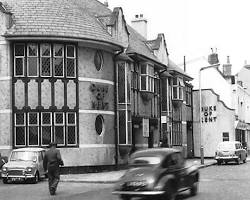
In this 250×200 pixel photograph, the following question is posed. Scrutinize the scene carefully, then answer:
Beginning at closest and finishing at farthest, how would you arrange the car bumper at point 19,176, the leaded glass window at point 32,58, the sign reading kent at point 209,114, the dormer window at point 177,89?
the car bumper at point 19,176 → the leaded glass window at point 32,58 → the dormer window at point 177,89 → the sign reading kent at point 209,114

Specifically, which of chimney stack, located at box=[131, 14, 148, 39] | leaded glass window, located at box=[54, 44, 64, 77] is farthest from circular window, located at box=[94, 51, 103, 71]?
chimney stack, located at box=[131, 14, 148, 39]

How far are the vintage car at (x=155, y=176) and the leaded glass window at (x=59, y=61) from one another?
13056 millimetres

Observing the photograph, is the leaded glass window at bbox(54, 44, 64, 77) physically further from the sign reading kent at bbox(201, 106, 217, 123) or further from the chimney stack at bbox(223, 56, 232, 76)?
the chimney stack at bbox(223, 56, 232, 76)

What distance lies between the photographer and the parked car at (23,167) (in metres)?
23.2

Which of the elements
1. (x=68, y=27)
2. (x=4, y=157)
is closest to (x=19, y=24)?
(x=68, y=27)

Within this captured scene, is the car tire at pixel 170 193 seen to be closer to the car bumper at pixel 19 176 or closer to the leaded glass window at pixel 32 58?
the car bumper at pixel 19 176

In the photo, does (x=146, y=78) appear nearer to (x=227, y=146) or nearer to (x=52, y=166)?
(x=227, y=146)

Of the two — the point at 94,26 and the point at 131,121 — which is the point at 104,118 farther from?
the point at 94,26

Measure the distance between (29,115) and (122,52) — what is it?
7173 mm

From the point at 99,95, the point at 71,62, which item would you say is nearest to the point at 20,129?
the point at 71,62

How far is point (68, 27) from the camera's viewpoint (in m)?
28.4

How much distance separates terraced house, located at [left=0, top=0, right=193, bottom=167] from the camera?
27906 mm

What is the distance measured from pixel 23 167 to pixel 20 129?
499cm

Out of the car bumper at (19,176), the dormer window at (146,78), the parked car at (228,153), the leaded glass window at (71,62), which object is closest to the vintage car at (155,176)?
the car bumper at (19,176)
